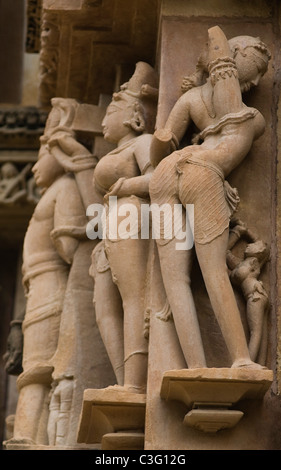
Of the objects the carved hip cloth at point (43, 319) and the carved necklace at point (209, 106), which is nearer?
the carved necklace at point (209, 106)

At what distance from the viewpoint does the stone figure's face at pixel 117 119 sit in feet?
21.2

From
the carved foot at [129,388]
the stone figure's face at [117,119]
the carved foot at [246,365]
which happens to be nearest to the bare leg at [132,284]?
the carved foot at [129,388]

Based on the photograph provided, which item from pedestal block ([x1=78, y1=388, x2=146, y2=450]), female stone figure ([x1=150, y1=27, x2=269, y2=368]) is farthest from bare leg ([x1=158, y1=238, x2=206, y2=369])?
pedestal block ([x1=78, y1=388, x2=146, y2=450])

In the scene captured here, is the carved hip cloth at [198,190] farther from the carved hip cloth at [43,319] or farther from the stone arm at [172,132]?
the carved hip cloth at [43,319]

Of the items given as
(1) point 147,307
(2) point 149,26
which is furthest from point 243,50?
(1) point 147,307

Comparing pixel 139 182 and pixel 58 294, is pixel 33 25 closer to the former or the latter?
pixel 58 294

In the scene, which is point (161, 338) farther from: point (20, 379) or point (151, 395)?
point (20, 379)

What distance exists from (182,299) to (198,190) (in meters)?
0.47

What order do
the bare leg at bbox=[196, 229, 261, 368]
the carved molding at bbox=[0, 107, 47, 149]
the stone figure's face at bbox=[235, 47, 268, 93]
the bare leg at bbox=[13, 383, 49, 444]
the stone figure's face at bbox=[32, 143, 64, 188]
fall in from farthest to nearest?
1. the carved molding at bbox=[0, 107, 47, 149]
2. the stone figure's face at bbox=[32, 143, 64, 188]
3. the bare leg at bbox=[13, 383, 49, 444]
4. the stone figure's face at bbox=[235, 47, 268, 93]
5. the bare leg at bbox=[196, 229, 261, 368]

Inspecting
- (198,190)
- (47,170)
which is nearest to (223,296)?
(198,190)

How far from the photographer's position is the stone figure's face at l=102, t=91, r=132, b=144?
6449mm

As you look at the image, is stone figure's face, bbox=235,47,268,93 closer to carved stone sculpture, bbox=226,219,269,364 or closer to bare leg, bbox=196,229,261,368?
carved stone sculpture, bbox=226,219,269,364

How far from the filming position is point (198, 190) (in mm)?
5672
